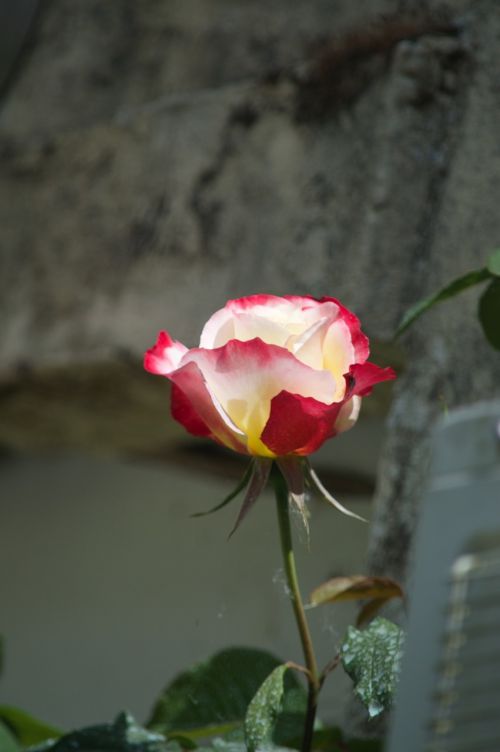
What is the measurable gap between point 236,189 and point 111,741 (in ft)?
3.71

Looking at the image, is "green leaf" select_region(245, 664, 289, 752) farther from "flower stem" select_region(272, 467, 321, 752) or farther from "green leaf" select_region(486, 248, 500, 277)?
"green leaf" select_region(486, 248, 500, 277)

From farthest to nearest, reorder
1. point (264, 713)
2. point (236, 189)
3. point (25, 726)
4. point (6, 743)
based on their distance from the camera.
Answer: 1. point (236, 189)
2. point (25, 726)
3. point (6, 743)
4. point (264, 713)

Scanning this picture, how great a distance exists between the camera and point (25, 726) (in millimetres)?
936

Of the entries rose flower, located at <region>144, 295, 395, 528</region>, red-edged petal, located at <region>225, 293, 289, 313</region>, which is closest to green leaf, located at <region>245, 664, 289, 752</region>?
rose flower, located at <region>144, 295, 395, 528</region>

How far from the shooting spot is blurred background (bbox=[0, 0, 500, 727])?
1460 millimetres

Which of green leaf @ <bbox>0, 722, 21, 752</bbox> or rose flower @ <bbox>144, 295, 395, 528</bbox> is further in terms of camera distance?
green leaf @ <bbox>0, 722, 21, 752</bbox>

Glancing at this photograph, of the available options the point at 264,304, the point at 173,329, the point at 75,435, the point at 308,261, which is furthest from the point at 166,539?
the point at 264,304

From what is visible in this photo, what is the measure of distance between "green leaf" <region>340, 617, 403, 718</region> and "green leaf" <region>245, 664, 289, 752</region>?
0.04m

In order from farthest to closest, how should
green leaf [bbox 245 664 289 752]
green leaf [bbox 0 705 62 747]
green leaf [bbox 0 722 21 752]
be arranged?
green leaf [bbox 0 705 62 747], green leaf [bbox 0 722 21 752], green leaf [bbox 245 664 289 752]

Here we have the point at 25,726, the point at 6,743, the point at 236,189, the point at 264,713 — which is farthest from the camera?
the point at 236,189

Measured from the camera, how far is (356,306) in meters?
1.48

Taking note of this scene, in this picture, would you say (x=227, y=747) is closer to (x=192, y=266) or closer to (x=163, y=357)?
(x=163, y=357)

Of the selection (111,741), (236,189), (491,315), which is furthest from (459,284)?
(236,189)

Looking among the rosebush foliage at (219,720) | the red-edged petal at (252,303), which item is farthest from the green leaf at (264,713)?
the red-edged petal at (252,303)
